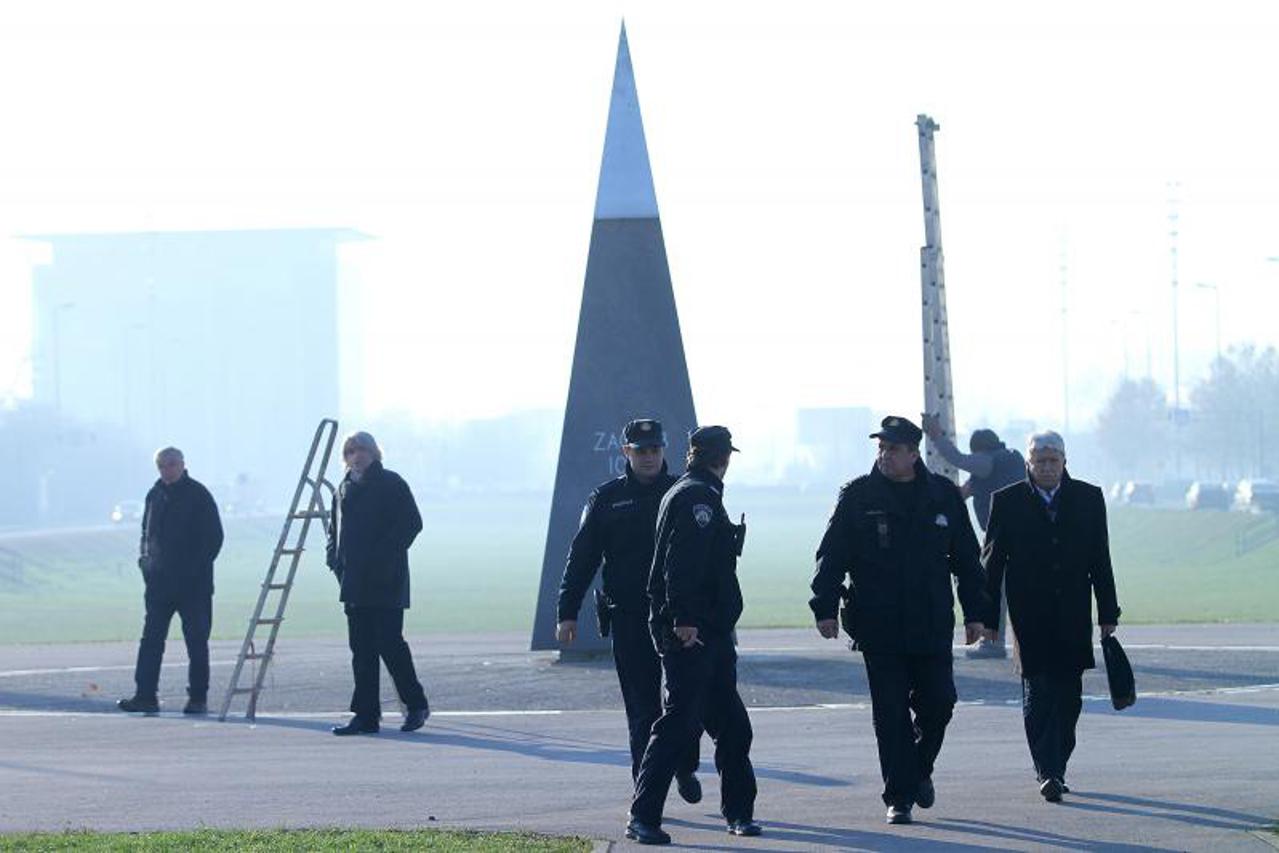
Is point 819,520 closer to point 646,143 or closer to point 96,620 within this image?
point 96,620

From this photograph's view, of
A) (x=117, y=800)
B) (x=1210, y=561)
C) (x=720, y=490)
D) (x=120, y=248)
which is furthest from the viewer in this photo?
(x=120, y=248)

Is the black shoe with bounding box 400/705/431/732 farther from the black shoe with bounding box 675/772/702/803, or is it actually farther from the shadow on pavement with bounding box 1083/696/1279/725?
the shadow on pavement with bounding box 1083/696/1279/725

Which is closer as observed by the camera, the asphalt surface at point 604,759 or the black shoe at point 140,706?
the asphalt surface at point 604,759

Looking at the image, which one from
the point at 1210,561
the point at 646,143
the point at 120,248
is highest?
the point at 120,248

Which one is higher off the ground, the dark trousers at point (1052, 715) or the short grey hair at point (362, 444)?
the short grey hair at point (362, 444)

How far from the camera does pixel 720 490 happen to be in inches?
403

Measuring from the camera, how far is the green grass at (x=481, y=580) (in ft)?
129

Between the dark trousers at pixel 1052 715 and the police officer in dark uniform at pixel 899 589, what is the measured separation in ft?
2.59

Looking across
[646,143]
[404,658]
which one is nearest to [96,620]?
[646,143]

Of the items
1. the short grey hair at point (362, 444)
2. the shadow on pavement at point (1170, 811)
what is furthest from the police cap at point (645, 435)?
the short grey hair at point (362, 444)

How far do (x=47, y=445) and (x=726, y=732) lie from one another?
103960mm

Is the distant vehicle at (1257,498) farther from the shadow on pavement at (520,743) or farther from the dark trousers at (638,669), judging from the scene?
the dark trousers at (638,669)

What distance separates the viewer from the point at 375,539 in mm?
14961

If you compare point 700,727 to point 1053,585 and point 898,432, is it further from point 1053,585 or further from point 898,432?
point 1053,585
